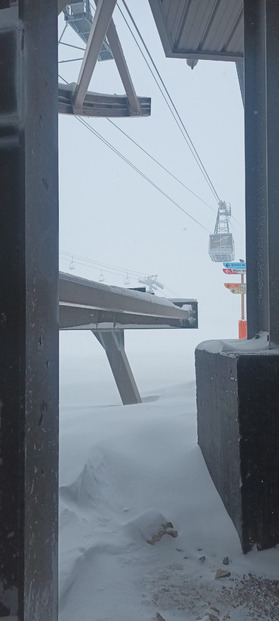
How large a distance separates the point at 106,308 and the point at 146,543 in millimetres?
3523

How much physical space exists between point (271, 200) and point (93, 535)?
2.13 m

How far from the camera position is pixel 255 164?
304cm

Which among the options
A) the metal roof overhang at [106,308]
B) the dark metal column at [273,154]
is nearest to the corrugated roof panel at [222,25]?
the dark metal column at [273,154]

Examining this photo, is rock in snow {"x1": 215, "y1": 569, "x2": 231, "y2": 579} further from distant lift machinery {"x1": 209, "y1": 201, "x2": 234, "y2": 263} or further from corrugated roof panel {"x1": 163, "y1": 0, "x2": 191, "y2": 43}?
distant lift machinery {"x1": 209, "y1": 201, "x2": 234, "y2": 263}

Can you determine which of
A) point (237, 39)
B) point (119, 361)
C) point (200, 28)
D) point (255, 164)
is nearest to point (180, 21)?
point (200, 28)

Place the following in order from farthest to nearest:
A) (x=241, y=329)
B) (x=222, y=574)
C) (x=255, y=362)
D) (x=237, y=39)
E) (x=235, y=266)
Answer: (x=235, y=266) → (x=241, y=329) → (x=237, y=39) → (x=255, y=362) → (x=222, y=574)

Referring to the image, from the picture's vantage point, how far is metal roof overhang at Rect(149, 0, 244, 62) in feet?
15.2

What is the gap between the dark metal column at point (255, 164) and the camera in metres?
2.96

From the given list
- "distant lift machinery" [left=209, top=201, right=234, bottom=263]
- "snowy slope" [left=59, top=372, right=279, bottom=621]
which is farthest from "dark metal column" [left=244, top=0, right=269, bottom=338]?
"distant lift machinery" [left=209, top=201, right=234, bottom=263]

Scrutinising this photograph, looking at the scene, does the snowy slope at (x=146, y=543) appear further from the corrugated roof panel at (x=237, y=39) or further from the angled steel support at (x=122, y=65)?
the angled steel support at (x=122, y=65)

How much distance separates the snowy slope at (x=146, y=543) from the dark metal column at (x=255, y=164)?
115 centimetres

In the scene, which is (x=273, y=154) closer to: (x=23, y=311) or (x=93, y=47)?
(x=23, y=311)

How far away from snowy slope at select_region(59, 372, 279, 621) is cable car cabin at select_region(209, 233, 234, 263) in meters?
30.5

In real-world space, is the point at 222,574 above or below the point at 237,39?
below
